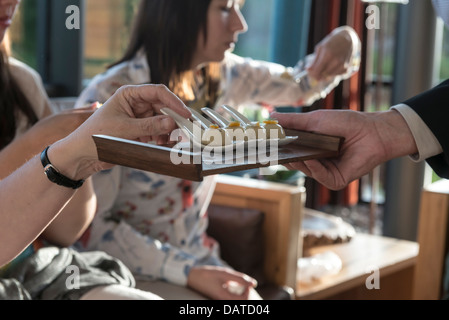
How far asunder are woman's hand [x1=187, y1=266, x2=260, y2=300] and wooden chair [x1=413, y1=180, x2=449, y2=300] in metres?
0.61

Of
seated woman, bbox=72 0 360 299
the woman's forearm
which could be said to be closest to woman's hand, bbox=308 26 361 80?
seated woman, bbox=72 0 360 299

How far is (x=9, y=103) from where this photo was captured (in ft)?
5.17

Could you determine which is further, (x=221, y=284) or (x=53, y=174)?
(x=221, y=284)

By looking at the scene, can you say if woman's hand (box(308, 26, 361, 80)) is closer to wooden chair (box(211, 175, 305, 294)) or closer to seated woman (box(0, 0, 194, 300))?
wooden chair (box(211, 175, 305, 294))

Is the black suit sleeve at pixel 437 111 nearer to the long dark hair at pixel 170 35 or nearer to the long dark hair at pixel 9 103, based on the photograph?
the long dark hair at pixel 170 35

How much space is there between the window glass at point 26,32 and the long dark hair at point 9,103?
1501 mm

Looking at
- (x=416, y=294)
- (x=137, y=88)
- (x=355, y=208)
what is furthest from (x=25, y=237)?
(x=355, y=208)

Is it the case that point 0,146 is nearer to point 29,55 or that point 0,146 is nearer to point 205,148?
point 205,148

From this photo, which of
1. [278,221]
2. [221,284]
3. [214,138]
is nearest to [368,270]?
[278,221]

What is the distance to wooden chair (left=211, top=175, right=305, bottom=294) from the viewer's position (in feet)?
6.36

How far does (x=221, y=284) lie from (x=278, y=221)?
1.29 ft

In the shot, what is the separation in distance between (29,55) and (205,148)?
8.38 ft

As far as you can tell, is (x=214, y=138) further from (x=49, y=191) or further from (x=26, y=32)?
(x=26, y=32)

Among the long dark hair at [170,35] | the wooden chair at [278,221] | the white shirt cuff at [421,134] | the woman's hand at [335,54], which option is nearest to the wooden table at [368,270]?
the wooden chair at [278,221]
